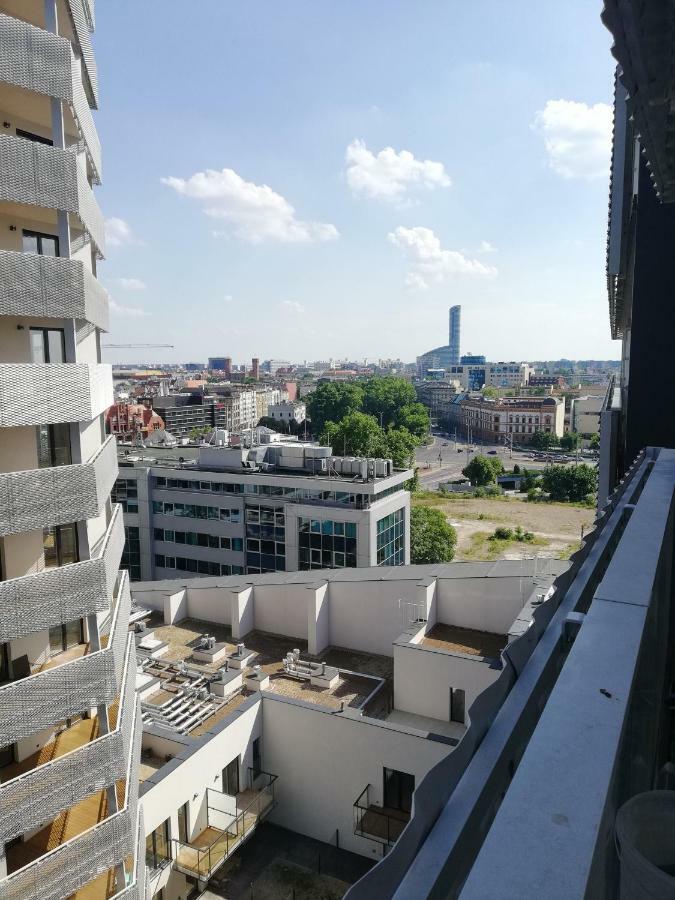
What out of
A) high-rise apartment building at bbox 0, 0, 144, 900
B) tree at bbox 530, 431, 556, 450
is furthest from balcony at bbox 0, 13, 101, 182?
tree at bbox 530, 431, 556, 450

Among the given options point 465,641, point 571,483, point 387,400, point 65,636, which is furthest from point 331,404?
point 65,636

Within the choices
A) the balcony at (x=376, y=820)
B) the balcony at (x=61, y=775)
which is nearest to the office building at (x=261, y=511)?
the balcony at (x=376, y=820)

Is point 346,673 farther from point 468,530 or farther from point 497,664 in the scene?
point 468,530

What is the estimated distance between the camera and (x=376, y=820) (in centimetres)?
1317

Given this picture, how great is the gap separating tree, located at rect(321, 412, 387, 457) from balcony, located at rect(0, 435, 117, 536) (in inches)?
1904

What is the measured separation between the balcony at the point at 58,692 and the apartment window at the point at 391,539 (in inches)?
697

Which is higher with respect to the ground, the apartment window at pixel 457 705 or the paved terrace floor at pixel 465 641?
the paved terrace floor at pixel 465 641

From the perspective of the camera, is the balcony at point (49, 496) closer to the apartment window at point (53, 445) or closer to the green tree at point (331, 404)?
the apartment window at point (53, 445)

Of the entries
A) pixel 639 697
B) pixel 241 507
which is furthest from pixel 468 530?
pixel 639 697

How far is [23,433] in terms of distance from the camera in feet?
29.5

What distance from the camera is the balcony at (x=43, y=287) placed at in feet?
25.3

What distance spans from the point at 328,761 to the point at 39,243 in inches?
466

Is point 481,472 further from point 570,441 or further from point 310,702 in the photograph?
point 310,702

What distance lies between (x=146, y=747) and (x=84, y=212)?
35.1 ft
